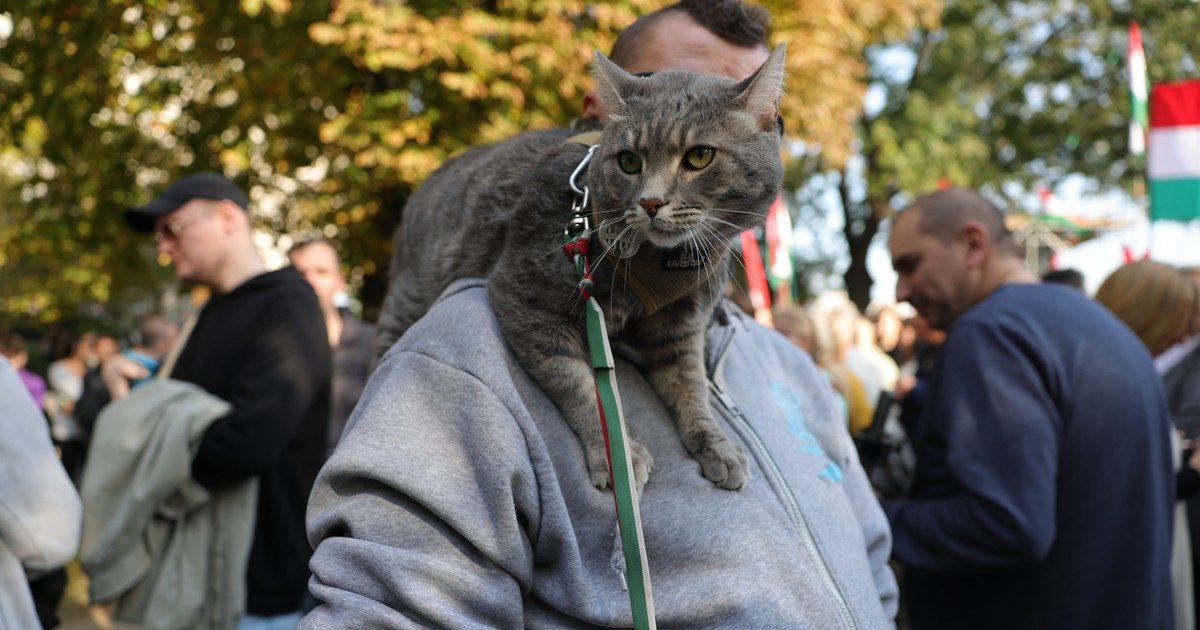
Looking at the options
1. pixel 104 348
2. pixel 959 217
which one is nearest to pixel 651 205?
pixel 959 217

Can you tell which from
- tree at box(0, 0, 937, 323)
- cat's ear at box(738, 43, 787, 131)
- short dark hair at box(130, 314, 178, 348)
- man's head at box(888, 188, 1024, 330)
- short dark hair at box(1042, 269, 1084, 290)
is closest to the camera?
cat's ear at box(738, 43, 787, 131)

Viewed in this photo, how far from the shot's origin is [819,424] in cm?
225

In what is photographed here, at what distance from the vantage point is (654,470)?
184cm

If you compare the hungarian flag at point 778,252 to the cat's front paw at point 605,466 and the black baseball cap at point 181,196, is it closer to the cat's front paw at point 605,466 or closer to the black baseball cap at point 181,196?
the black baseball cap at point 181,196

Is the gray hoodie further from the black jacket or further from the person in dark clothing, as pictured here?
the person in dark clothing

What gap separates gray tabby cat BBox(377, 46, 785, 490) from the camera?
1.81 m

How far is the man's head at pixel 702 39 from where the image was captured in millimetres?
2299

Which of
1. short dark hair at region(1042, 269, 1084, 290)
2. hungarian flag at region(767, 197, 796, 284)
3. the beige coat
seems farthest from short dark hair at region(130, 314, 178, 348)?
short dark hair at region(1042, 269, 1084, 290)

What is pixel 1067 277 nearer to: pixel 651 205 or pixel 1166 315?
pixel 1166 315

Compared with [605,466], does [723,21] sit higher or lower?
higher

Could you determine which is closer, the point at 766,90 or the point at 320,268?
the point at 766,90

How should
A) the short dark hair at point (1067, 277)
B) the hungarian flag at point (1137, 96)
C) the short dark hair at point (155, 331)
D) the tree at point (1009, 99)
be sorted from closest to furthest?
1. the short dark hair at point (1067, 277)
2. the hungarian flag at point (1137, 96)
3. the short dark hair at point (155, 331)
4. the tree at point (1009, 99)

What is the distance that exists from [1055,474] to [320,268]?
380 centimetres

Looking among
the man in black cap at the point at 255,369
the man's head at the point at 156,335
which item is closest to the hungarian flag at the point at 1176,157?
the man in black cap at the point at 255,369
